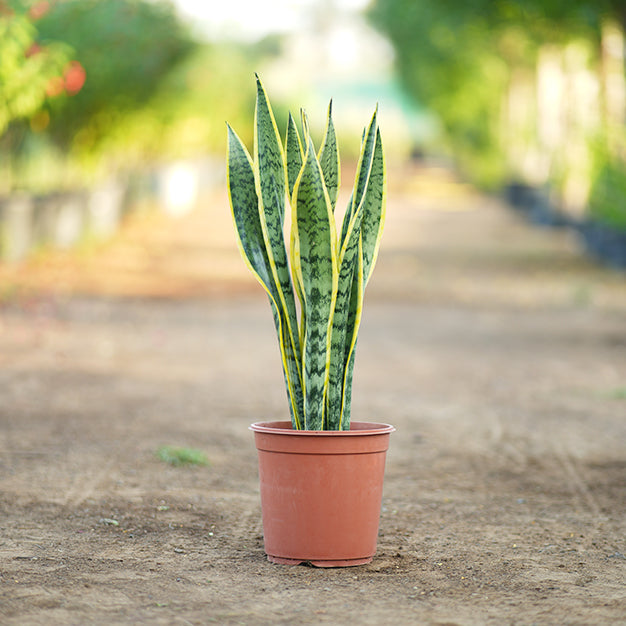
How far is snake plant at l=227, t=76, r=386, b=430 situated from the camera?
11.5 ft

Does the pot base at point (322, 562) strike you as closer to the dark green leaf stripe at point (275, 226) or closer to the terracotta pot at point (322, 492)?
the terracotta pot at point (322, 492)

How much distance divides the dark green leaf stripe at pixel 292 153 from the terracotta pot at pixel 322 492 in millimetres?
884

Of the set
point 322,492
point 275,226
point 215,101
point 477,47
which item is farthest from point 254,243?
point 215,101

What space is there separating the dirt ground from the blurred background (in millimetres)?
2261

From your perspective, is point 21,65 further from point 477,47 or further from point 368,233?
point 477,47

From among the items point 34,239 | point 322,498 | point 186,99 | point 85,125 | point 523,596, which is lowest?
point 523,596

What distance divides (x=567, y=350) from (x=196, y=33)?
14100mm

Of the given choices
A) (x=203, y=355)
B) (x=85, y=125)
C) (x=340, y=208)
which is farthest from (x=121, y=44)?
(x=340, y=208)

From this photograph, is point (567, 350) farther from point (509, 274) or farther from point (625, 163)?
point (509, 274)

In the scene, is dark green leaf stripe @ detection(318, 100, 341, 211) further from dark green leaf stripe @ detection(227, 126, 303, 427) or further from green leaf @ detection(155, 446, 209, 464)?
green leaf @ detection(155, 446, 209, 464)

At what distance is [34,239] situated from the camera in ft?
51.4

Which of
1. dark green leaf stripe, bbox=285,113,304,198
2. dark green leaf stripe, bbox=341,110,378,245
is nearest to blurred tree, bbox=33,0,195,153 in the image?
dark green leaf stripe, bbox=285,113,304,198

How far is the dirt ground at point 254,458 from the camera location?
3170 millimetres

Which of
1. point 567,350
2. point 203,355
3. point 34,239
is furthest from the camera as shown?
point 34,239
